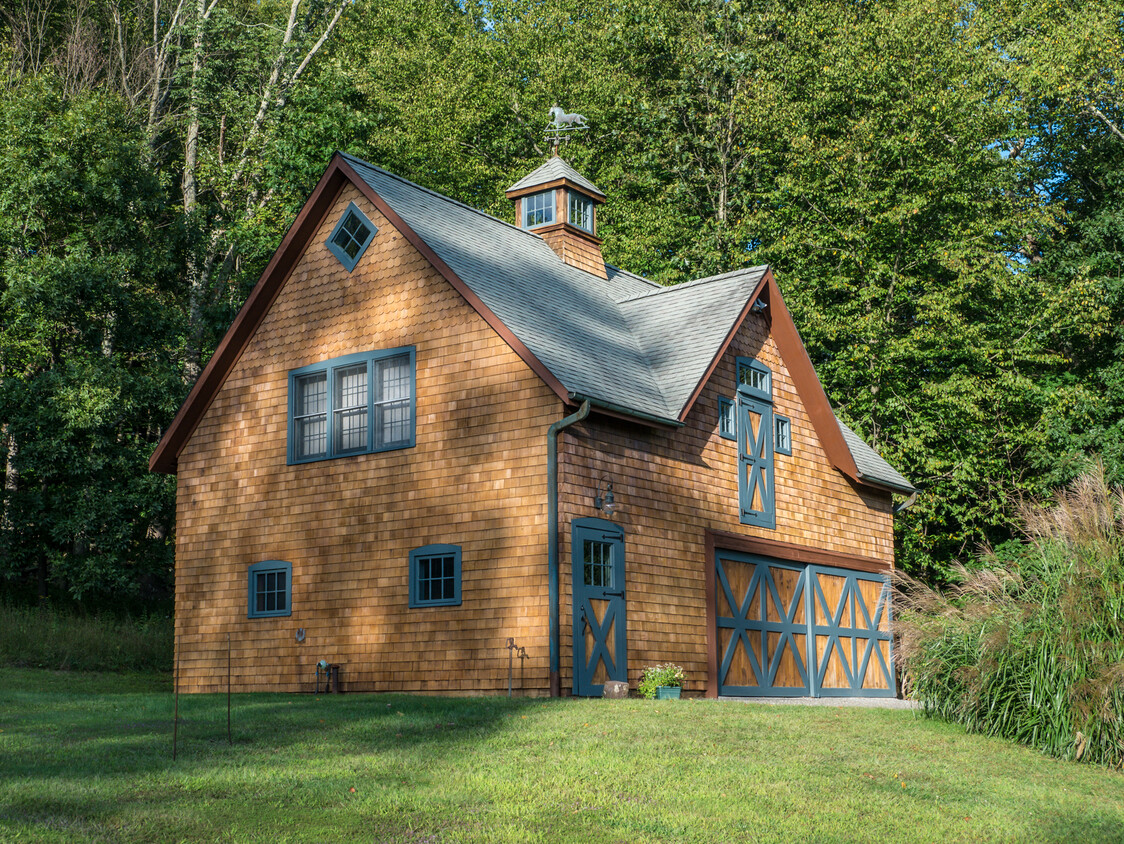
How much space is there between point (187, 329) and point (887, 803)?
2466 cm

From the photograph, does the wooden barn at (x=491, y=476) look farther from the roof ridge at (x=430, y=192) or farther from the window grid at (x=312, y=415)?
the roof ridge at (x=430, y=192)

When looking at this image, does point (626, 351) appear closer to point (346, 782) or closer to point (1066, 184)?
point (346, 782)

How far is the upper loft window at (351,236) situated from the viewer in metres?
17.5

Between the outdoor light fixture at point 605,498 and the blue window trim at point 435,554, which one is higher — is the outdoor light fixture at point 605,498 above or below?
above

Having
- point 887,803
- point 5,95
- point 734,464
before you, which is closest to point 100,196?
point 5,95

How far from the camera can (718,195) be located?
107ft

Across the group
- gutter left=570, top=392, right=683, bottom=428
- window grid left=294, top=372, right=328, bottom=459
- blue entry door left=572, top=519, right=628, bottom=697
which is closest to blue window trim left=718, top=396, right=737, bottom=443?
gutter left=570, top=392, right=683, bottom=428

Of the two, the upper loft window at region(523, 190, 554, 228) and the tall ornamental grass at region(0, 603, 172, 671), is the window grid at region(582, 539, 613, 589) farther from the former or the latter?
the tall ornamental grass at region(0, 603, 172, 671)

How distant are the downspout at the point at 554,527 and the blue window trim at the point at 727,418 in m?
3.91

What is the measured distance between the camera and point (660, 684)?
1504 cm

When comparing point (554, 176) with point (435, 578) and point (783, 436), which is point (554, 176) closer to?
point (783, 436)

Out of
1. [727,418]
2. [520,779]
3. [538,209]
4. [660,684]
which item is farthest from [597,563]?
[538,209]

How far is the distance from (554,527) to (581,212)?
9626 mm

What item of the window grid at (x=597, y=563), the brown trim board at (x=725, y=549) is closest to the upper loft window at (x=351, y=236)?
the window grid at (x=597, y=563)
